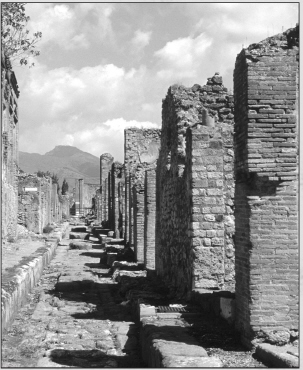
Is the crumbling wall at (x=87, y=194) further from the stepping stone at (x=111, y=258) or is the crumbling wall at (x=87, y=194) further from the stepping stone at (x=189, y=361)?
the stepping stone at (x=189, y=361)

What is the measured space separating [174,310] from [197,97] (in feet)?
16.0

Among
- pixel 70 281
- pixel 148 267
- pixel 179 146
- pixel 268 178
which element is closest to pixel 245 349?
pixel 268 178

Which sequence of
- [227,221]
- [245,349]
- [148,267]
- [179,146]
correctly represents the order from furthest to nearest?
[148,267] < [179,146] < [227,221] < [245,349]

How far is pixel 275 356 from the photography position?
564 centimetres

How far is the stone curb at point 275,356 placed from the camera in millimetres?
5418

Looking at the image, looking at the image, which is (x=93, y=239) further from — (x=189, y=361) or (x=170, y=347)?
(x=189, y=361)

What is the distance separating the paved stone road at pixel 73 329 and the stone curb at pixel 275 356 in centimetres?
183

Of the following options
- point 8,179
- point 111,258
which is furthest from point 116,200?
point 111,258

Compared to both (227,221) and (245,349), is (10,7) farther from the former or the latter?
(245,349)

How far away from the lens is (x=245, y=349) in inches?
250

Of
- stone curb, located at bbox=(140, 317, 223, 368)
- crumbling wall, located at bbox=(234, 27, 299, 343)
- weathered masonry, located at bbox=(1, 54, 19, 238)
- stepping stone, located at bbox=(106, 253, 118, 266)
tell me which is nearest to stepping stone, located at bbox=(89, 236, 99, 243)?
weathered masonry, located at bbox=(1, 54, 19, 238)

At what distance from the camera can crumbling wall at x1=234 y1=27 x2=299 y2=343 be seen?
6.39m

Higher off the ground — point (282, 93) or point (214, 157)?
point (282, 93)

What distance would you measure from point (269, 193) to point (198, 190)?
312cm
